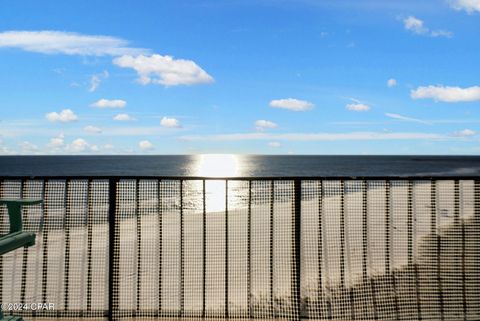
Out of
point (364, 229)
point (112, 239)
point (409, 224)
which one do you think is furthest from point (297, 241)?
point (112, 239)

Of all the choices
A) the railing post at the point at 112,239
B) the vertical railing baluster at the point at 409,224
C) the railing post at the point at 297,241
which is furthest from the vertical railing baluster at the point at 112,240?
the vertical railing baluster at the point at 409,224

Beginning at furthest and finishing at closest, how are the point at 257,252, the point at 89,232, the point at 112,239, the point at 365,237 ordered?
the point at 257,252 < the point at 365,237 < the point at 89,232 < the point at 112,239

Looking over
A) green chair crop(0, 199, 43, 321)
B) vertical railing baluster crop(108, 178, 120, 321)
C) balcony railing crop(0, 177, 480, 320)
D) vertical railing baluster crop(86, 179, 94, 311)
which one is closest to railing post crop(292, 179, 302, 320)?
balcony railing crop(0, 177, 480, 320)

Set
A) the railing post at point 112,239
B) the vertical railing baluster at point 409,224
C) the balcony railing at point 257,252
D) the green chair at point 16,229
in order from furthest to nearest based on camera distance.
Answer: the vertical railing baluster at point 409,224, the balcony railing at point 257,252, the railing post at point 112,239, the green chair at point 16,229

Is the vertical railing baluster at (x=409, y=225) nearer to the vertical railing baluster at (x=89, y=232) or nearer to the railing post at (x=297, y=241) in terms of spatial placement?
the railing post at (x=297, y=241)

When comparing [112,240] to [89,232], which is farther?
[89,232]

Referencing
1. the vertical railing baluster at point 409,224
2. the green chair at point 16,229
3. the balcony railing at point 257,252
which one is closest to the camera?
the green chair at point 16,229

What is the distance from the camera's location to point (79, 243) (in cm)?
636

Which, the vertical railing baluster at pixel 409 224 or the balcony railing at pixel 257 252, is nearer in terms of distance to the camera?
the balcony railing at pixel 257 252

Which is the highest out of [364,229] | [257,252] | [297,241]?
[364,229]

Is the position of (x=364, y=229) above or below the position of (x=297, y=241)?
above

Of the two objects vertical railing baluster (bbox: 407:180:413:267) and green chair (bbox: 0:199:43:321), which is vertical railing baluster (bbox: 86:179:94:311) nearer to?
green chair (bbox: 0:199:43:321)

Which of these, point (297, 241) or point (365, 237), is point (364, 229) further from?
point (297, 241)

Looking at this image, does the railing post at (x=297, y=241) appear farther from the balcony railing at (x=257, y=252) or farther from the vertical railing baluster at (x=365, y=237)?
the vertical railing baluster at (x=365, y=237)
